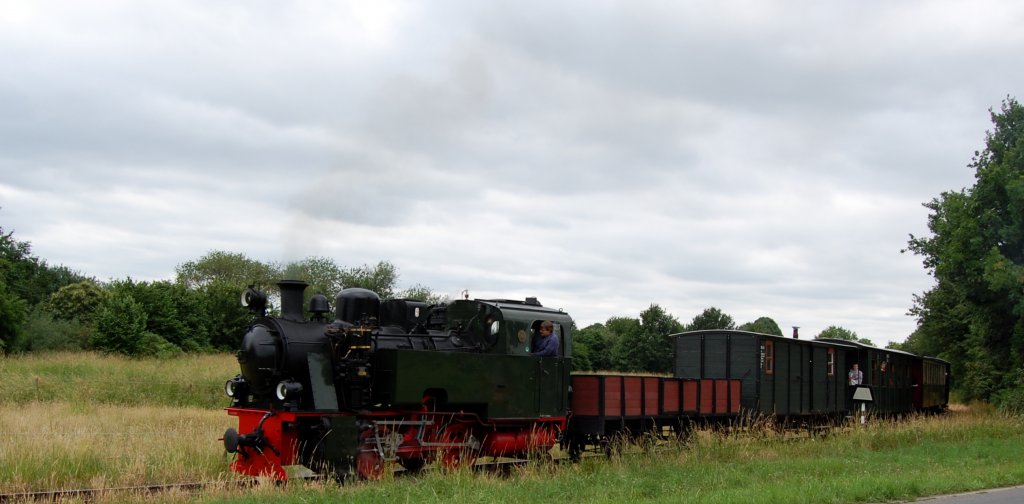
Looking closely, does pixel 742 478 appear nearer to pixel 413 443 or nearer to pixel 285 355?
pixel 413 443

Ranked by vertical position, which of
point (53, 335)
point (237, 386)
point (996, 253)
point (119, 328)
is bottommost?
point (237, 386)

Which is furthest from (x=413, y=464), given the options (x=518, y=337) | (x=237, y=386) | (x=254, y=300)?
(x=254, y=300)

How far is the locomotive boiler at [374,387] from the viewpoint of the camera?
11.0 meters

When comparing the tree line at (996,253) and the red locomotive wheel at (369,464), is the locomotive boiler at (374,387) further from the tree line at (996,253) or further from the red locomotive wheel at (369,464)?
the tree line at (996,253)

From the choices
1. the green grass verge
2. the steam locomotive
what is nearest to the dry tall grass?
the steam locomotive

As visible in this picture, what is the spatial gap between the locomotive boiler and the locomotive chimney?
0.05 feet

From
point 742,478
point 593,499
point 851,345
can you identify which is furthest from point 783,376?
point 593,499

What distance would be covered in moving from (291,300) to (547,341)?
14.3 ft

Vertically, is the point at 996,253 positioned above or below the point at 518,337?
above

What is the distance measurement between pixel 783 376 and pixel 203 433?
43.9 feet

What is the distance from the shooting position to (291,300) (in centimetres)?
1173

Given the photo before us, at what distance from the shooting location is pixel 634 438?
1549 cm

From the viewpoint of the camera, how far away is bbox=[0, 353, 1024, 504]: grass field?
369 inches

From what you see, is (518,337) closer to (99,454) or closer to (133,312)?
(99,454)
